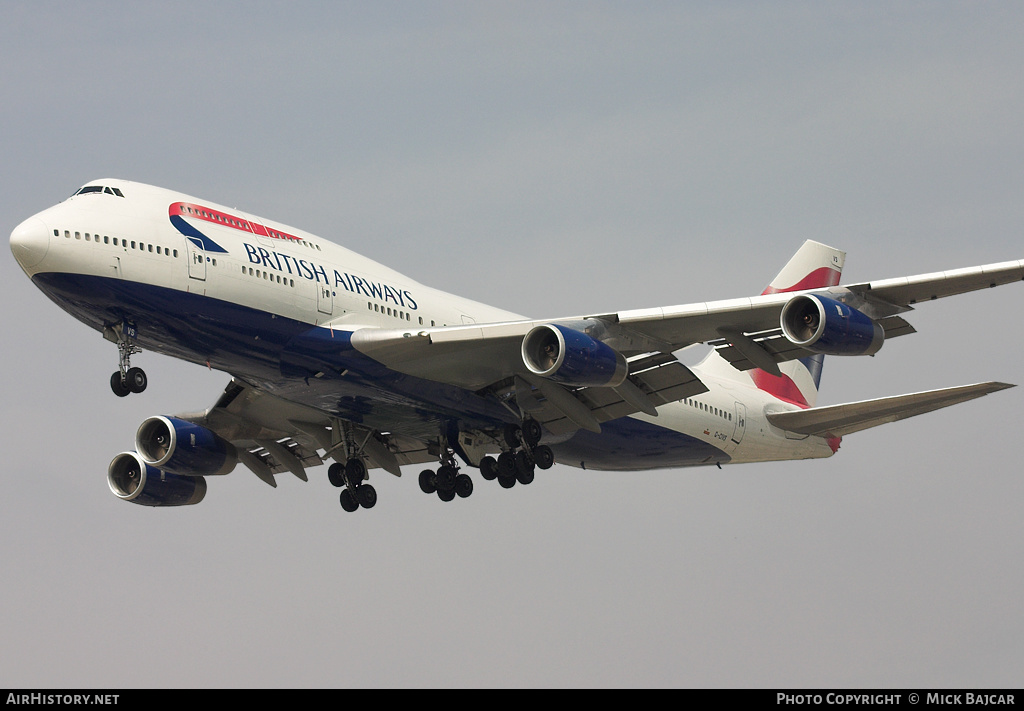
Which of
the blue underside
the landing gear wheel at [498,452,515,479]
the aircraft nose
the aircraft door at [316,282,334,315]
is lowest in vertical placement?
the landing gear wheel at [498,452,515,479]

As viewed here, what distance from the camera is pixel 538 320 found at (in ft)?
106

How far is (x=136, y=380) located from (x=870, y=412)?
20454 mm

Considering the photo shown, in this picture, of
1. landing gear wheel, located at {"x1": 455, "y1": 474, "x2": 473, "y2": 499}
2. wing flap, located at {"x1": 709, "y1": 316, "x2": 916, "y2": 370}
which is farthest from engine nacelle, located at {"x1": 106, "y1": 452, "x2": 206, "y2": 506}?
wing flap, located at {"x1": 709, "y1": 316, "x2": 916, "y2": 370}

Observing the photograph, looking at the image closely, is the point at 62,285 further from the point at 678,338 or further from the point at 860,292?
the point at 860,292

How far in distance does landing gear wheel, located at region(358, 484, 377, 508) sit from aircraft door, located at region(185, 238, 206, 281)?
10.1m

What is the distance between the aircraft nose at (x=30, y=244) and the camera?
28797 millimetres

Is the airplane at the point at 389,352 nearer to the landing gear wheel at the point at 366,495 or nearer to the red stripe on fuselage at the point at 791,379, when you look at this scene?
the landing gear wheel at the point at 366,495

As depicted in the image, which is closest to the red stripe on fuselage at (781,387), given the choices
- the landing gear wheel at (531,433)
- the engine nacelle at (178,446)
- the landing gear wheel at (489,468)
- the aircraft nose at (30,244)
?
the landing gear wheel at (531,433)

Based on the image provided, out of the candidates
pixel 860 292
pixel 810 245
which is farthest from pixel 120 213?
pixel 810 245

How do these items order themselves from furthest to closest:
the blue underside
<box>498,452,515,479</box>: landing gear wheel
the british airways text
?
<box>498,452,515,479</box>: landing gear wheel, the british airways text, the blue underside

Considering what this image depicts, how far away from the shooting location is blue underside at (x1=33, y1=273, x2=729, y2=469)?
29.6 m

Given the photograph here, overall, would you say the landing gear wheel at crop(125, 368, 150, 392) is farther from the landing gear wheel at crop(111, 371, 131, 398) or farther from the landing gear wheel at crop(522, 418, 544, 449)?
the landing gear wheel at crop(522, 418, 544, 449)

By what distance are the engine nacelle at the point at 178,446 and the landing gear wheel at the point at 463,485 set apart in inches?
288

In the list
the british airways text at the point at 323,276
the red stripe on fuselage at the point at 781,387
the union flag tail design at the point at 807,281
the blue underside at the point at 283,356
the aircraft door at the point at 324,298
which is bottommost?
the blue underside at the point at 283,356
